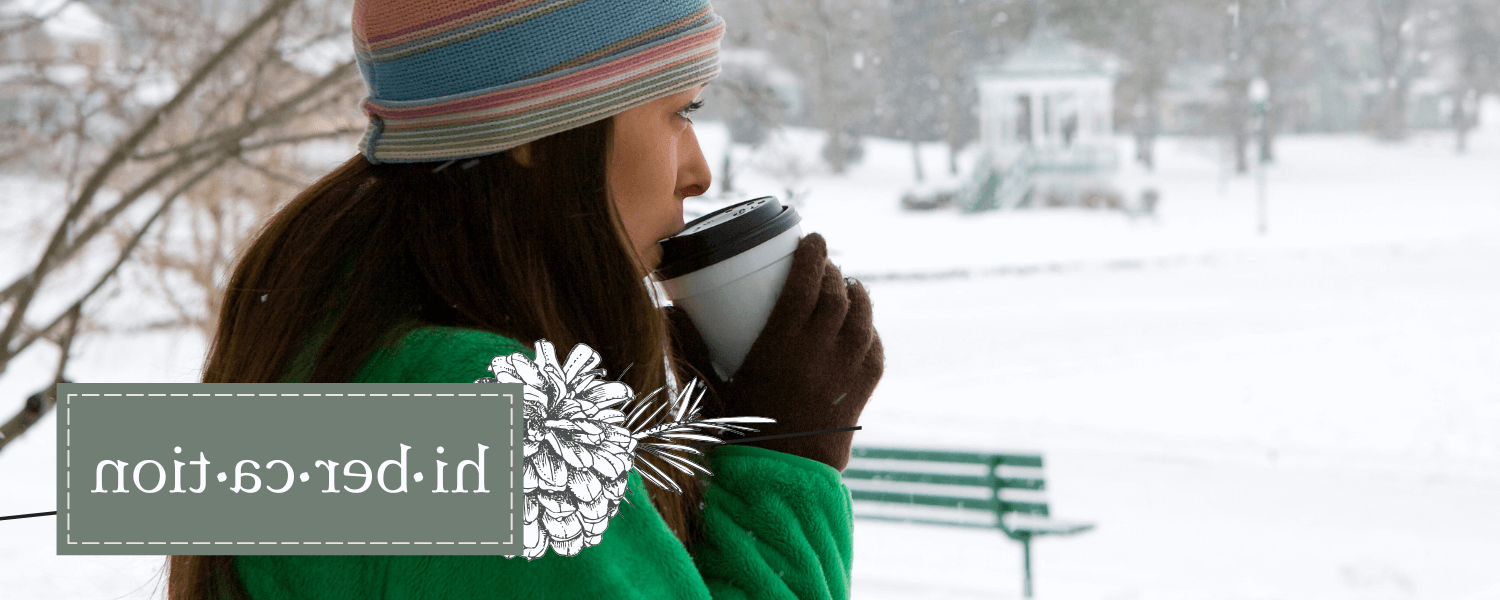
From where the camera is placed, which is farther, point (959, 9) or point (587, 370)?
point (959, 9)

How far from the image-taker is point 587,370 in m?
0.41

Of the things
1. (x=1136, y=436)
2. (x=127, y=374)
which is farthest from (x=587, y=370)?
(x=1136, y=436)

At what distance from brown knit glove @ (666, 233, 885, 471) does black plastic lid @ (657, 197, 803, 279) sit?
22mm

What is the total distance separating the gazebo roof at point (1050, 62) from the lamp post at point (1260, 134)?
1.47 meters

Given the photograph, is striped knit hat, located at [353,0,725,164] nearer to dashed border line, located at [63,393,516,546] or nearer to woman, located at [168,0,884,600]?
woman, located at [168,0,884,600]

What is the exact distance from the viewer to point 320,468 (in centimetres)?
38

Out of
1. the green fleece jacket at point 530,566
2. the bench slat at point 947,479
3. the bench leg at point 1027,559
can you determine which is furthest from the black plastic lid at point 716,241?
the bench leg at point 1027,559

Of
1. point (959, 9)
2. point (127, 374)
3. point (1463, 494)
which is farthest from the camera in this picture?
point (959, 9)

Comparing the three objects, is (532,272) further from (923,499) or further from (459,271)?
(923,499)

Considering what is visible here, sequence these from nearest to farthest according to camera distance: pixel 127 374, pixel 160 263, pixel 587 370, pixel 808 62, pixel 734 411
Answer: pixel 587 370 → pixel 734 411 → pixel 160 263 → pixel 127 374 → pixel 808 62

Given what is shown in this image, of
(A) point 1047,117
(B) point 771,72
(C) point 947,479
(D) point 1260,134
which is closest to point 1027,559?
(C) point 947,479

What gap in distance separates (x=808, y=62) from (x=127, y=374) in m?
4.24

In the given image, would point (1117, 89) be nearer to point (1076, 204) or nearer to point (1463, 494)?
point (1076, 204)

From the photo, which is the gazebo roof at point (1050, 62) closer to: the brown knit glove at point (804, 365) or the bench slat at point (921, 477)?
the bench slat at point (921, 477)
